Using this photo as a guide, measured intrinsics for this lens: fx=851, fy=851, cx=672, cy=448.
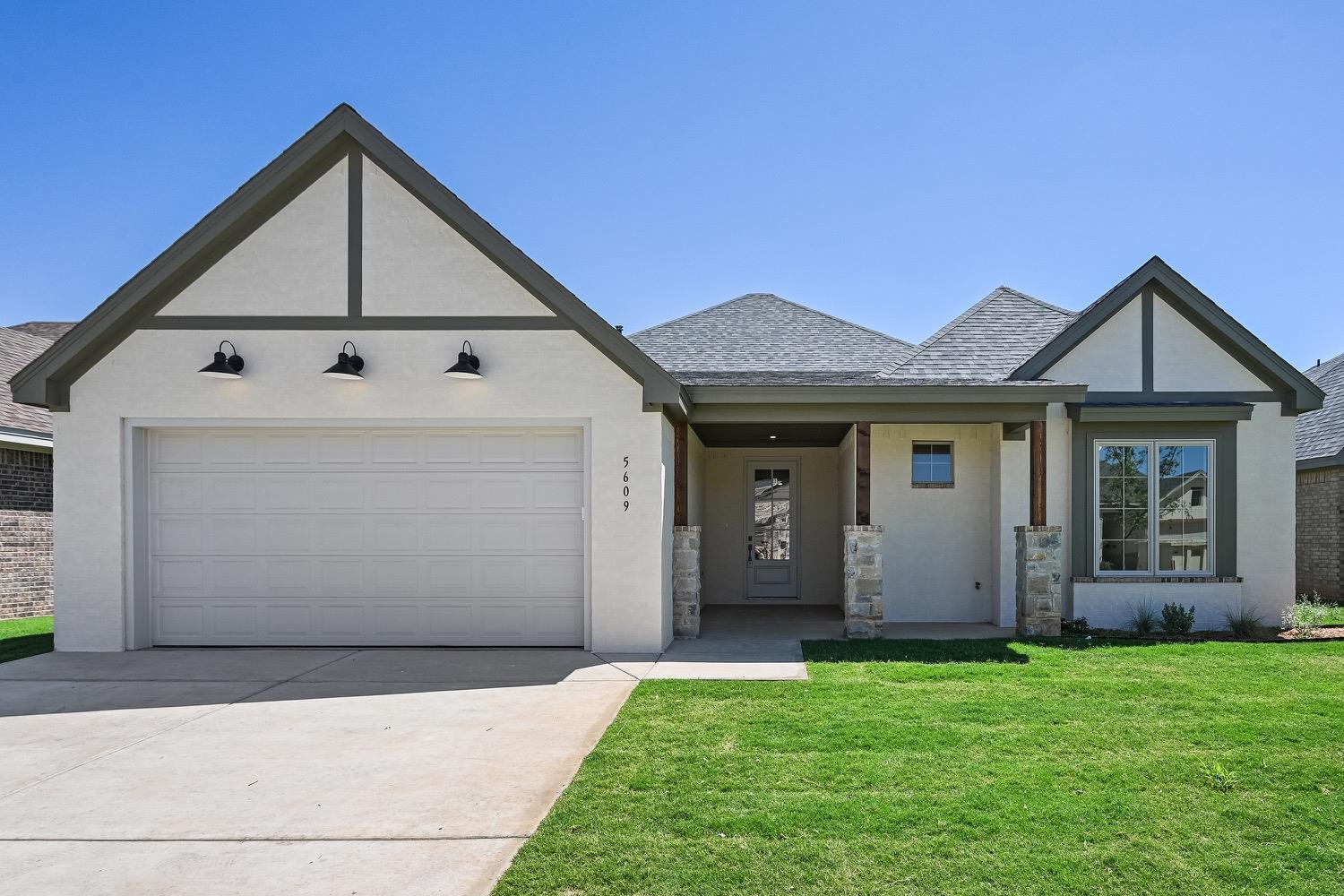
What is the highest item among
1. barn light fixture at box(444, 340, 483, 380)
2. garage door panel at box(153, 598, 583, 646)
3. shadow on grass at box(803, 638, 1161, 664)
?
barn light fixture at box(444, 340, 483, 380)

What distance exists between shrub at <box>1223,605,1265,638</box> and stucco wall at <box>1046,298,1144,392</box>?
3.28 metres

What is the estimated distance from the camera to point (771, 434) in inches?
531

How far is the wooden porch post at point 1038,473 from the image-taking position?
10750mm

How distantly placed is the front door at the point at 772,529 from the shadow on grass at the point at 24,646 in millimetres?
10112

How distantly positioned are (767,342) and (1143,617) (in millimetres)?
6954

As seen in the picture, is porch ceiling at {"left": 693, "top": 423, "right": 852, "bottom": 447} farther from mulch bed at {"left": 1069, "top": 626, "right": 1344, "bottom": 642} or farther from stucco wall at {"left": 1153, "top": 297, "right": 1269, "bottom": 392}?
stucco wall at {"left": 1153, "top": 297, "right": 1269, "bottom": 392}

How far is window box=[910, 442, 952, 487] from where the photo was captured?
486 inches

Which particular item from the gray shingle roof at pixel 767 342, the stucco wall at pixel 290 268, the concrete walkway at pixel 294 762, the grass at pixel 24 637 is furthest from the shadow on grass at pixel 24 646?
the gray shingle roof at pixel 767 342

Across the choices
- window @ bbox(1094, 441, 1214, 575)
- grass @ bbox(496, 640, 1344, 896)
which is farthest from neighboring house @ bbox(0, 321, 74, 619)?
window @ bbox(1094, 441, 1214, 575)

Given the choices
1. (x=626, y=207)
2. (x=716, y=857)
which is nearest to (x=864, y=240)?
(x=626, y=207)

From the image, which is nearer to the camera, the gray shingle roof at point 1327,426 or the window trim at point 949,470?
the window trim at point 949,470

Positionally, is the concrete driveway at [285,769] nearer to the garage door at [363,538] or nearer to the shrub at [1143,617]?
the garage door at [363,538]

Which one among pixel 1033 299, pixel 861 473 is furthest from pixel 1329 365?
pixel 861 473

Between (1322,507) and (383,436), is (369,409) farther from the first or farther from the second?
(1322,507)
